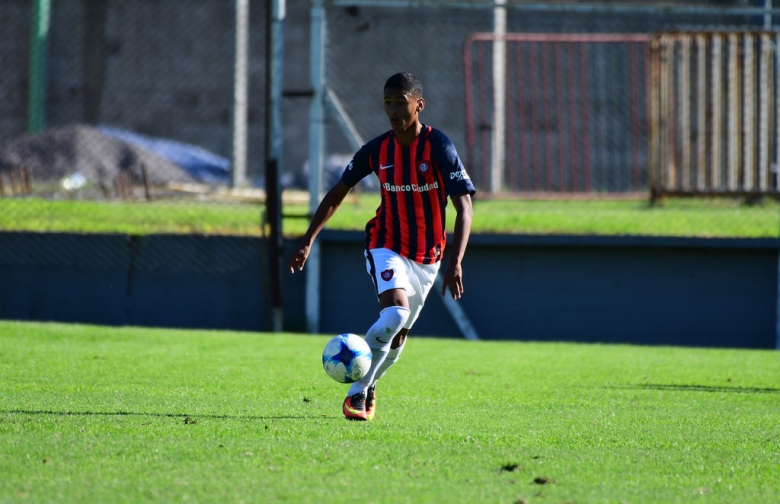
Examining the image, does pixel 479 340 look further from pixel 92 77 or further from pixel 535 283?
pixel 92 77

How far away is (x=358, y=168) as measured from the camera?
6133mm

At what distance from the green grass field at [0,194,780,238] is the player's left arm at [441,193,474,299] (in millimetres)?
4887

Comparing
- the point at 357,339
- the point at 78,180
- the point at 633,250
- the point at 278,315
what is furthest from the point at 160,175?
the point at 357,339

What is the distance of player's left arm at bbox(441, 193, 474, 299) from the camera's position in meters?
5.34

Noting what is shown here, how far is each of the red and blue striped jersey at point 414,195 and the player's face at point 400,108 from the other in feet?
0.65

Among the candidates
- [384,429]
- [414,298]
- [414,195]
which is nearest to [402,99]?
[414,195]

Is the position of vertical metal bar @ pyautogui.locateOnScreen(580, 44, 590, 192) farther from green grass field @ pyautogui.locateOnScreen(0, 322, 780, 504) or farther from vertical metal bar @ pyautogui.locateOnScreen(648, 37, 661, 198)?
green grass field @ pyautogui.locateOnScreen(0, 322, 780, 504)

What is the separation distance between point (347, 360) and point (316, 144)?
543 cm

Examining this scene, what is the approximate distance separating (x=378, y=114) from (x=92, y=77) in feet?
25.0

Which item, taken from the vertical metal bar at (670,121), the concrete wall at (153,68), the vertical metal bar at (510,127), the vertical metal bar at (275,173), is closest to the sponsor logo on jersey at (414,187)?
the vertical metal bar at (275,173)

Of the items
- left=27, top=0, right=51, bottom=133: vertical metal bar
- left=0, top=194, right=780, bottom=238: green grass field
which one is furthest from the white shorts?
left=27, top=0, right=51, bottom=133: vertical metal bar

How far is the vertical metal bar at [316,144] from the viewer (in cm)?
1052

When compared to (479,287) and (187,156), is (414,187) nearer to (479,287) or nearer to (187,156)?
(479,287)

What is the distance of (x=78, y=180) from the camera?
1775 cm
